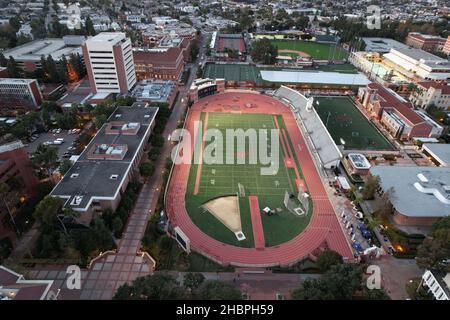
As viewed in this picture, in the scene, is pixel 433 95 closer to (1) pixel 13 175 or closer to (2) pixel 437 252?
(2) pixel 437 252

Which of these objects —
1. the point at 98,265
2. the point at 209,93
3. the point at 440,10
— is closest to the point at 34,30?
the point at 209,93

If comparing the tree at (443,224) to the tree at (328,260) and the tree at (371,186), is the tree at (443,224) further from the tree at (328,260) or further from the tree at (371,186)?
the tree at (328,260)

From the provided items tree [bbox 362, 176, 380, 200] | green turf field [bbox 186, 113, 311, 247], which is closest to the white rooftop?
tree [bbox 362, 176, 380, 200]

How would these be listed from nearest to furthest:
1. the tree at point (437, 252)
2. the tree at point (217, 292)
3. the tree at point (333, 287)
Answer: the tree at point (217, 292), the tree at point (333, 287), the tree at point (437, 252)

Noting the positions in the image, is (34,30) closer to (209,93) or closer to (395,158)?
(209,93)

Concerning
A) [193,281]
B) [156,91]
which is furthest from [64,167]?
[156,91]

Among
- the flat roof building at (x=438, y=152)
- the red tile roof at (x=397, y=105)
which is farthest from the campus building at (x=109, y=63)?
the flat roof building at (x=438, y=152)
